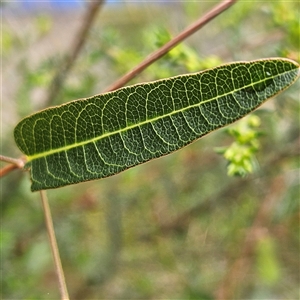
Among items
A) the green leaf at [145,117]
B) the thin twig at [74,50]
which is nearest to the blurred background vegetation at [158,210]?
the thin twig at [74,50]

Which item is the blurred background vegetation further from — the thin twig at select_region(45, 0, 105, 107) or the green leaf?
the green leaf

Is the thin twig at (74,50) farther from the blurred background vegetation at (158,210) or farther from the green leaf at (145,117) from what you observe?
the green leaf at (145,117)

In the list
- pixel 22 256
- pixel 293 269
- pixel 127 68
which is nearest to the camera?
pixel 127 68

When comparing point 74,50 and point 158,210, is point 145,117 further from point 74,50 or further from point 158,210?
point 158,210

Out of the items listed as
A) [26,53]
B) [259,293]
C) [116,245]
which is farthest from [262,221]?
[26,53]

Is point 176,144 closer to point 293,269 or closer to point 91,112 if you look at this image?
point 91,112

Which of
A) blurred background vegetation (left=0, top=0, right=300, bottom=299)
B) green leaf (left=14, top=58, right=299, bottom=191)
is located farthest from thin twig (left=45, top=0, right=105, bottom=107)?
green leaf (left=14, top=58, right=299, bottom=191)
